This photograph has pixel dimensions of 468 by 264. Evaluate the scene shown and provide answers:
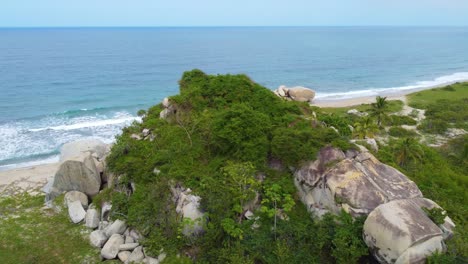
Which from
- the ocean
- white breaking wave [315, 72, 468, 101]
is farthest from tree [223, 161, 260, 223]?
white breaking wave [315, 72, 468, 101]

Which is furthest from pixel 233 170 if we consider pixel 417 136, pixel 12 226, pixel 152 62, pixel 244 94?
pixel 152 62

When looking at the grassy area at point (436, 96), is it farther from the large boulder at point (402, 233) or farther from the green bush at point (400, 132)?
the large boulder at point (402, 233)

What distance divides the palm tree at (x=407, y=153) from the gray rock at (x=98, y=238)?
861 inches

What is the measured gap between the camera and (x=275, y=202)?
1667 cm

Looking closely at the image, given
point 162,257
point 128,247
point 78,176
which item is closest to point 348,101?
point 78,176

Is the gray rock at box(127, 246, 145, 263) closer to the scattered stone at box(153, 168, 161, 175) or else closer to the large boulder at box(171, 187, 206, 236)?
the large boulder at box(171, 187, 206, 236)

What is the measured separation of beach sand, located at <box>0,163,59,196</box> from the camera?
2826 centimetres

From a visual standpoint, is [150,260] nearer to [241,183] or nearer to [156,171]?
[156,171]

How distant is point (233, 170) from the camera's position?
17391 mm

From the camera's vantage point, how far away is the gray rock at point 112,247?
59.3ft

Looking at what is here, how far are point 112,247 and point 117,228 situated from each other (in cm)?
138

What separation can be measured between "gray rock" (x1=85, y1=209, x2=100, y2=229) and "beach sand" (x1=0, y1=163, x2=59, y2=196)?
9201 millimetres

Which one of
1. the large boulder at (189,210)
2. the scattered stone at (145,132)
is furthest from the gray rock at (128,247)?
the scattered stone at (145,132)

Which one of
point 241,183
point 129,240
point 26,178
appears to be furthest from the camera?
point 26,178
